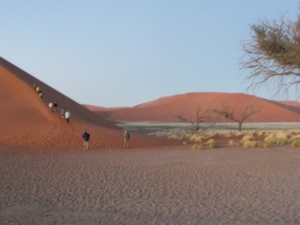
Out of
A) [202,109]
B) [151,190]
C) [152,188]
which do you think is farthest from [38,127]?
[202,109]

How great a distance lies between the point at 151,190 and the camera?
1248 centimetres

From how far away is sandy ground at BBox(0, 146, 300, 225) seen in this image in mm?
9133

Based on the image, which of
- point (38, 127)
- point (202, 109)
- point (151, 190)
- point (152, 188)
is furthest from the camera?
point (202, 109)

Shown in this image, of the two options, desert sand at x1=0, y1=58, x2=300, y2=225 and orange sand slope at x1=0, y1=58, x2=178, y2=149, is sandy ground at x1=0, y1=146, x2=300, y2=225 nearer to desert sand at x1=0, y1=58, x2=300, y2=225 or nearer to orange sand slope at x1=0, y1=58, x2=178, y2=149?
desert sand at x1=0, y1=58, x2=300, y2=225

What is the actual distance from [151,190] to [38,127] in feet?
72.0

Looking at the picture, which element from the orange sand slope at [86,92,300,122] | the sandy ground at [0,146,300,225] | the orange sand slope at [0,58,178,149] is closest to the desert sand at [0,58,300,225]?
the sandy ground at [0,146,300,225]

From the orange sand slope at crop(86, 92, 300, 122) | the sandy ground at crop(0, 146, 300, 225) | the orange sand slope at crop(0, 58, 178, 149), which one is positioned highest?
the orange sand slope at crop(86, 92, 300, 122)

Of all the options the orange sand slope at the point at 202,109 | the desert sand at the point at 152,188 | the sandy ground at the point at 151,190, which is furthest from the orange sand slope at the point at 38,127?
the orange sand slope at the point at 202,109

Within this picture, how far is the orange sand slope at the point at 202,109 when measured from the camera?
126500 millimetres

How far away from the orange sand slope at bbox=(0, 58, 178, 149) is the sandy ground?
896 centimetres

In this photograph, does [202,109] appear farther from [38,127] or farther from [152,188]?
[152,188]

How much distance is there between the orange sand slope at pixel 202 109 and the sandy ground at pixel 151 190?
340ft

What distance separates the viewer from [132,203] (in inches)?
418

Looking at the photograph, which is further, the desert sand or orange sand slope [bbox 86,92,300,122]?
orange sand slope [bbox 86,92,300,122]
